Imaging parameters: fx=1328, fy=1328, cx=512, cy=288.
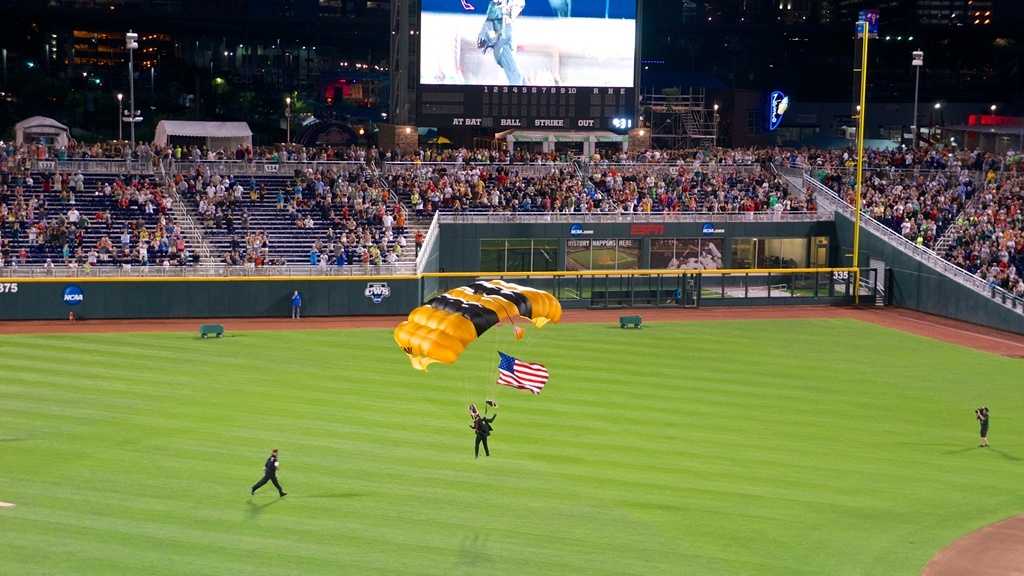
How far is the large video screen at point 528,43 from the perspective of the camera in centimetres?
6116

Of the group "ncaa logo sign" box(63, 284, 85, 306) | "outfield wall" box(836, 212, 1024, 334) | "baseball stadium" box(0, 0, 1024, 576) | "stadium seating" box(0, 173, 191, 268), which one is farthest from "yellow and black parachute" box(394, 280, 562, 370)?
"outfield wall" box(836, 212, 1024, 334)

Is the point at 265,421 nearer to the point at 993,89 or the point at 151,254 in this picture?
the point at 151,254

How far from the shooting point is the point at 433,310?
94.3 feet

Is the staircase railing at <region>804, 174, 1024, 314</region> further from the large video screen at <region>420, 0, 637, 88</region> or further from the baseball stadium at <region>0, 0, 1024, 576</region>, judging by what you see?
the large video screen at <region>420, 0, 637, 88</region>

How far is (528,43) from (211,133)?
17616mm

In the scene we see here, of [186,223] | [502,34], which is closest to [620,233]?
[502,34]

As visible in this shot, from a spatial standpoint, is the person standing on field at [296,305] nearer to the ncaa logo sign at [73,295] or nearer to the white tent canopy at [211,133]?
the ncaa logo sign at [73,295]

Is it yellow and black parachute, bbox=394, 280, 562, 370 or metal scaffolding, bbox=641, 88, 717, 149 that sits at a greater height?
metal scaffolding, bbox=641, 88, 717, 149

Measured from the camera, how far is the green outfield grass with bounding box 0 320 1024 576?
24188mm

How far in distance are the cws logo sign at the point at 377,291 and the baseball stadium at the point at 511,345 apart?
0.20 m

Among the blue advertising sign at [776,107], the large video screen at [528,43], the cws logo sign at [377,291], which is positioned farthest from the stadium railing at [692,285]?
the blue advertising sign at [776,107]

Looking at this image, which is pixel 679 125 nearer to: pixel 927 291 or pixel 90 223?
pixel 927 291

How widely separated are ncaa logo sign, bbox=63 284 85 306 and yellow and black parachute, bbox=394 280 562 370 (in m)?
23.5

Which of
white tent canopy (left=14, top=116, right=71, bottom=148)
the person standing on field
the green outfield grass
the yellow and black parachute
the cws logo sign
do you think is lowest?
the green outfield grass
